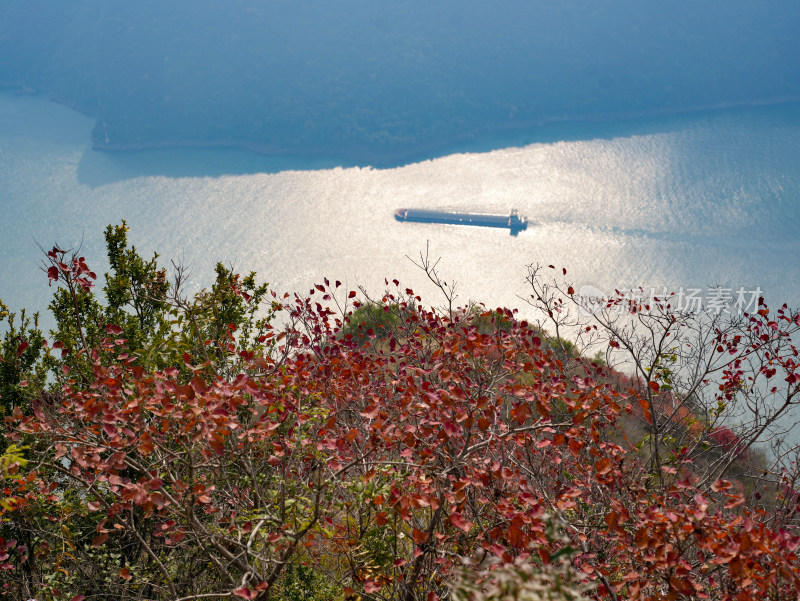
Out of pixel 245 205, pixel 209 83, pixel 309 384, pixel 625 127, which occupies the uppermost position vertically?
pixel 209 83

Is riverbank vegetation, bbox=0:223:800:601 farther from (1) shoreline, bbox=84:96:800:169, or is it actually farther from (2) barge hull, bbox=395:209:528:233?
(1) shoreline, bbox=84:96:800:169

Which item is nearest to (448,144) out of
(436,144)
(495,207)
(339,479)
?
(436,144)

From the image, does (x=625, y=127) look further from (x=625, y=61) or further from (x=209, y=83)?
(x=209, y=83)

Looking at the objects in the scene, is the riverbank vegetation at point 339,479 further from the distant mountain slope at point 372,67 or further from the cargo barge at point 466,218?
the distant mountain slope at point 372,67

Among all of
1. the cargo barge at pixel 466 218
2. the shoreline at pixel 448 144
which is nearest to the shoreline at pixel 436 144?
the shoreline at pixel 448 144

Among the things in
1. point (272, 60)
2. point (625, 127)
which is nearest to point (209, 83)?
point (272, 60)

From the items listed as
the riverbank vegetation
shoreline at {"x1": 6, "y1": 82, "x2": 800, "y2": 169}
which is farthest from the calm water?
the riverbank vegetation

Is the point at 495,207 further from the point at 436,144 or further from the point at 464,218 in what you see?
the point at 436,144
